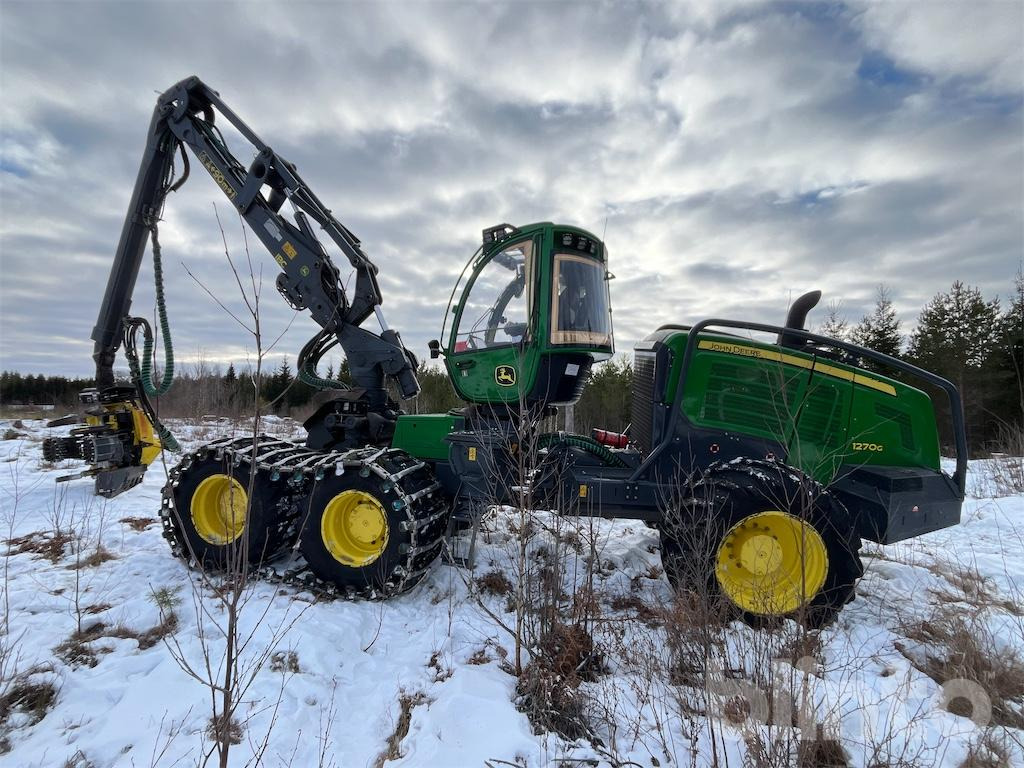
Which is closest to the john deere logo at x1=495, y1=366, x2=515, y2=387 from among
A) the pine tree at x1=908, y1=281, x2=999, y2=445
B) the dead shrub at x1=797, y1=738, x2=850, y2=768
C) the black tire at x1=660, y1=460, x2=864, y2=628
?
the black tire at x1=660, y1=460, x2=864, y2=628

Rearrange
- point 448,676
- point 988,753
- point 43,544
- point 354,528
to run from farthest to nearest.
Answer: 1. point 43,544
2. point 354,528
3. point 448,676
4. point 988,753

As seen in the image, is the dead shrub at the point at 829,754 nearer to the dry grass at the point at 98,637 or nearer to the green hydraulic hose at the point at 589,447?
the green hydraulic hose at the point at 589,447

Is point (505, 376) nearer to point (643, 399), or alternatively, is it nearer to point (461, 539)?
point (643, 399)

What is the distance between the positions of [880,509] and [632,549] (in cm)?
242

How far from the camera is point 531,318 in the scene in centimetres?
443

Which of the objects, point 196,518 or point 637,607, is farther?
point 196,518

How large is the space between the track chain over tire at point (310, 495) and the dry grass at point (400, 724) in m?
1.08

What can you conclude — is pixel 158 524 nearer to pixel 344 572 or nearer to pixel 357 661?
pixel 344 572

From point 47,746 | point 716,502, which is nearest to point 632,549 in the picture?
point 716,502

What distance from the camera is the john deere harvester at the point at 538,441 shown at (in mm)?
3797

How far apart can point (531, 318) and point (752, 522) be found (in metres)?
2.39

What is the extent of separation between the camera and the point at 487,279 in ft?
15.9

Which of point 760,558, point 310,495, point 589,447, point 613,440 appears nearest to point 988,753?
point 760,558

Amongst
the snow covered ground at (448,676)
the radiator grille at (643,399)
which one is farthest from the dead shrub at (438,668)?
the radiator grille at (643,399)
